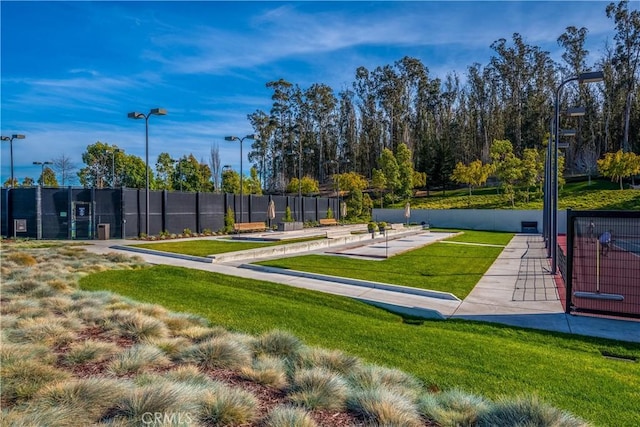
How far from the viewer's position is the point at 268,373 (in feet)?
12.7

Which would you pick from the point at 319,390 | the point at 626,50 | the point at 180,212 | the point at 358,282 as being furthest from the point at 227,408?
the point at 626,50

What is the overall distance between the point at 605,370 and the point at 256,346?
421 centimetres

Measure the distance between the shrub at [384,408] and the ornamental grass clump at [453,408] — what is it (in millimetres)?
134

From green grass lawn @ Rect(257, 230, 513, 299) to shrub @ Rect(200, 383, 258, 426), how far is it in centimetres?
669

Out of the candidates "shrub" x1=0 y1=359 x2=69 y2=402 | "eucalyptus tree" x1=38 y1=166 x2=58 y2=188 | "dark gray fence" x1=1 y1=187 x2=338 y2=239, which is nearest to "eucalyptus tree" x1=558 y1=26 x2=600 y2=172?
"dark gray fence" x1=1 y1=187 x2=338 y2=239

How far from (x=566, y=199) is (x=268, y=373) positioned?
4255cm

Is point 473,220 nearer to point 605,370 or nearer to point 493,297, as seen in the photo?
point 493,297

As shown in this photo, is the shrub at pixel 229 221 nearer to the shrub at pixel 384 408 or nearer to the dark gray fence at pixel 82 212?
the dark gray fence at pixel 82 212

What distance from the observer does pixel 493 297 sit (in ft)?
28.8

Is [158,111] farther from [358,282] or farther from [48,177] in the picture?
[48,177]

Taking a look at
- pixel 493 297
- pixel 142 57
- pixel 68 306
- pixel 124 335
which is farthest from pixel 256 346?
pixel 142 57

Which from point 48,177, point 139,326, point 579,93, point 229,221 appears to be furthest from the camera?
point 48,177

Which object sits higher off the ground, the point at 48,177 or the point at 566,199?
the point at 48,177

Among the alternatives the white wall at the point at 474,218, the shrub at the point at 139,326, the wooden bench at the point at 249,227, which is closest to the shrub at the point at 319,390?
the shrub at the point at 139,326
